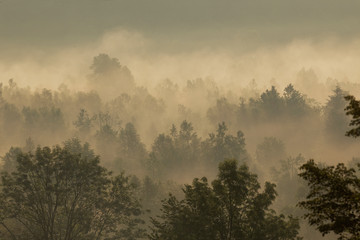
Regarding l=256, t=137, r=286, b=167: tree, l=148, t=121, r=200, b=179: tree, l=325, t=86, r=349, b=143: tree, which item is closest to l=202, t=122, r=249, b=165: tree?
l=148, t=121, r=200, b=179: tree

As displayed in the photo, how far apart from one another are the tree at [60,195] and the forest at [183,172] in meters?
0.14

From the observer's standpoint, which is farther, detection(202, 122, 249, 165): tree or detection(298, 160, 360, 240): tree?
detection(202, 122, 249, 165): tree

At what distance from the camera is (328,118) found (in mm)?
109875

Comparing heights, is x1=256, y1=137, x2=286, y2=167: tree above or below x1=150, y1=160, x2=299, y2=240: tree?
above

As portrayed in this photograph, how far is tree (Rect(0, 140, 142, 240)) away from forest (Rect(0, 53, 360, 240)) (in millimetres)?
138

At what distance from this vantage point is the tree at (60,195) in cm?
3731

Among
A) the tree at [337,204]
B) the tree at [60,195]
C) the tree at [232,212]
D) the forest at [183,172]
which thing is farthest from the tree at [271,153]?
the tree at [337,204]

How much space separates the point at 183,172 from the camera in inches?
4031

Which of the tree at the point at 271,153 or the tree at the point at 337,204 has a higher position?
the tree at the point at 271,153

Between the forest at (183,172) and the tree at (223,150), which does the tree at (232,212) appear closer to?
the forest at (183,172)

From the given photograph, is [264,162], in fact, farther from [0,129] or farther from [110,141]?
[0,129]

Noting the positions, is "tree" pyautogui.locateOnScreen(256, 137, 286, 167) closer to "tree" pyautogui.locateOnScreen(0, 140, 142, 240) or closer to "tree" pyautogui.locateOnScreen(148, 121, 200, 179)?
"tree" pyautogui.locateOnScreen(148, 121, 200, 179)

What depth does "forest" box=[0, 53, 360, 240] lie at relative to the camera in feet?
86.8

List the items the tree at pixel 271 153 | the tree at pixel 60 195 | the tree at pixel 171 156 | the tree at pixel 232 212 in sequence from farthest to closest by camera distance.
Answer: the tree at pixel 271 153 → the tree at pixel 171 156 → the tree at pixel 60 195 → the tree at pixel 232 212
